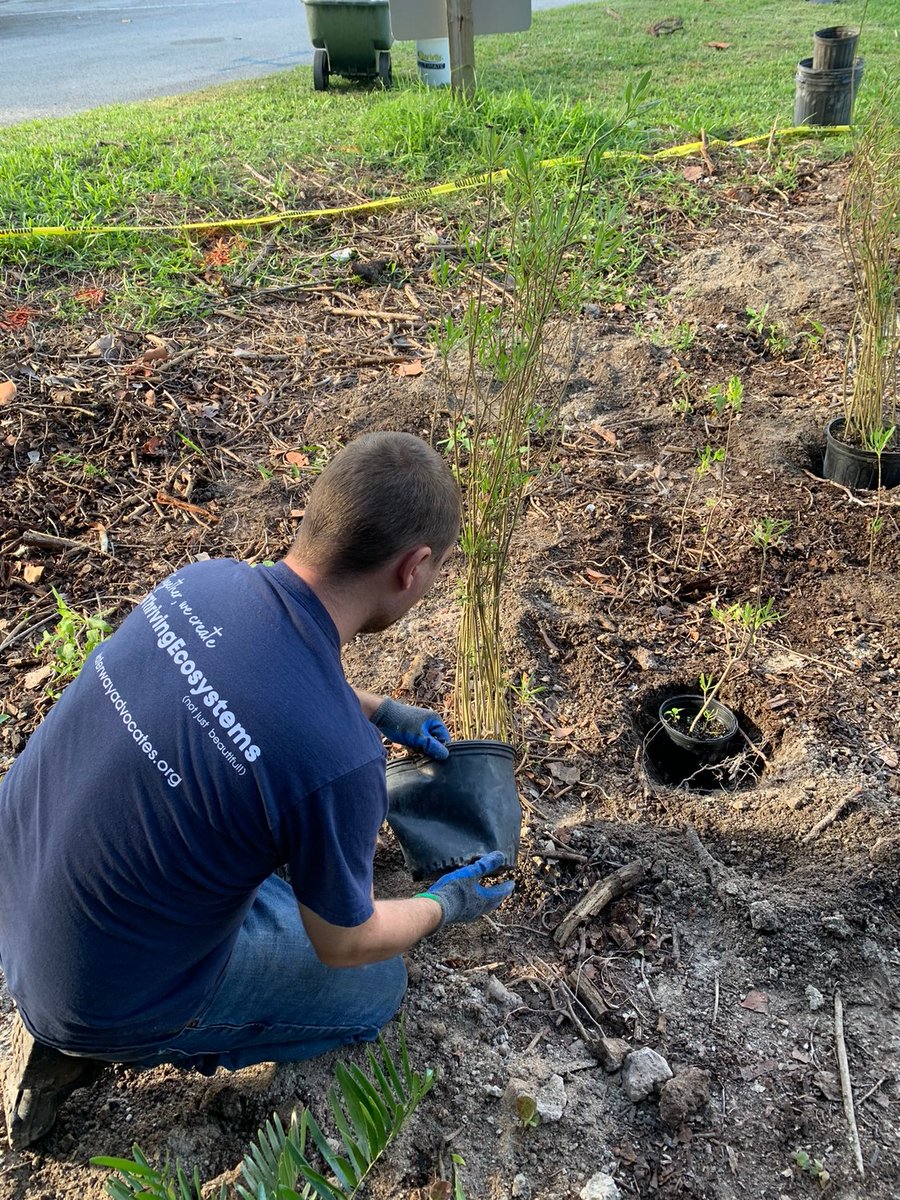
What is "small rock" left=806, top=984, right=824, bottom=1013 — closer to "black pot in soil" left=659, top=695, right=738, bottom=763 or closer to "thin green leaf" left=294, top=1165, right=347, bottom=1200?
"black pot in soil" left=659, top=695, right=738, bottom=763

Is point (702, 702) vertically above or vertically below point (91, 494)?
below

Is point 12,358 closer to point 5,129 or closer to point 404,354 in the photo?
point 404,354

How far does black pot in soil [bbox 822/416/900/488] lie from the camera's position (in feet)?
11.6

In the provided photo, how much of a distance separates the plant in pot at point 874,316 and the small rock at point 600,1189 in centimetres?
249

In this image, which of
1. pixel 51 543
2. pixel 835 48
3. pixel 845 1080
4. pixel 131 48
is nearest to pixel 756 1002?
pixel 845 1080

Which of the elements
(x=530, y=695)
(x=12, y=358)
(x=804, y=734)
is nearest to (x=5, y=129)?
(x=12, y=358)

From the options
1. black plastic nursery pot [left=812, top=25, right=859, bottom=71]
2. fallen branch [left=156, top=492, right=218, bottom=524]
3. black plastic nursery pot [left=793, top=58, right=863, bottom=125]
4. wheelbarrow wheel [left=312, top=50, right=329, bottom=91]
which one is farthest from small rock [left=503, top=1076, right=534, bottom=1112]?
wheelbarrow wheel [left=312, top=50, right=329, bottom=91]

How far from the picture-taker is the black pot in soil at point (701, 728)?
109 inches

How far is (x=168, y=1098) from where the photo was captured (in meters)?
2.00

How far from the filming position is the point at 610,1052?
2.06 metres

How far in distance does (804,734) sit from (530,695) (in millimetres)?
790

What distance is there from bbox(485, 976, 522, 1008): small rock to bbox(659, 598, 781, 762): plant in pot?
0.93 metres

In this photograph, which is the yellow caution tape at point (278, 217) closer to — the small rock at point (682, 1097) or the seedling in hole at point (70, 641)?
the seedling in hole at point (70, 641)

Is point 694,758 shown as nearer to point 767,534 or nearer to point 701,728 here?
point 701,728
